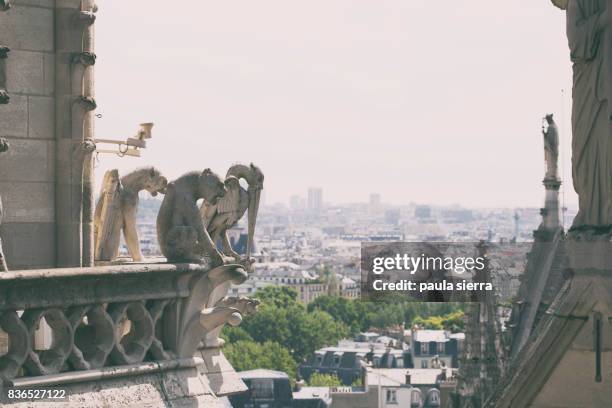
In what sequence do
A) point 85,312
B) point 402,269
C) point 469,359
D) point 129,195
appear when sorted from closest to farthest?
point 85,312
point 129,195
point 402,269
point 469,359

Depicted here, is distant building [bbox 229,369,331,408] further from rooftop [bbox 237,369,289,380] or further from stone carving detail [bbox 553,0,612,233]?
stone carving detail [bbox 553,0,612,233]

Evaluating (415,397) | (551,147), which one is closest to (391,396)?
(415,397)

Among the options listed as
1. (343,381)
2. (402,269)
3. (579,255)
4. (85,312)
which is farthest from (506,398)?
(343,381)

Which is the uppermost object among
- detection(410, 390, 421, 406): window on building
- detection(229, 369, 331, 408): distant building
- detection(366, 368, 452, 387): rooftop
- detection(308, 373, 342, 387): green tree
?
detection(366, 368, 452, 387): rooftop

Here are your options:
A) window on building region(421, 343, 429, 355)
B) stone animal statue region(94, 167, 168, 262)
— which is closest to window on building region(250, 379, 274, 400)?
window on building region(421, 343, 429, 355)

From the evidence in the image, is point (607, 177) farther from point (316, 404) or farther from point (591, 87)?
point (316, 404)

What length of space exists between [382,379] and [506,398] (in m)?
130

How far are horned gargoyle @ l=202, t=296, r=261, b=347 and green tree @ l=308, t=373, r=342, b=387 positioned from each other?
151145 mm

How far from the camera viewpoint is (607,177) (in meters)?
12.1

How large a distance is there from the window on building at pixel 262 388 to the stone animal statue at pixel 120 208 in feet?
Answer: 417

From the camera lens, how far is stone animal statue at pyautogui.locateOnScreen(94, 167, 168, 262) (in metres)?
15.3

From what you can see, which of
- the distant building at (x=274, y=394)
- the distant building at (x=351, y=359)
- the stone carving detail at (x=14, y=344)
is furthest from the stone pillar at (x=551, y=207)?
the distant building at (x=351, y=359)

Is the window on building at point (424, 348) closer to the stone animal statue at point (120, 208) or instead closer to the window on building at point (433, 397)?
the window on building at point (433, 397)

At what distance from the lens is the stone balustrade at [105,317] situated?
1070 cm
